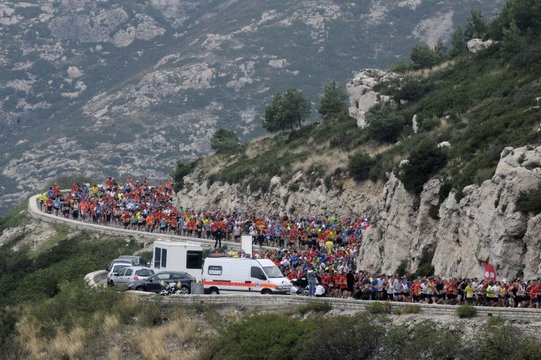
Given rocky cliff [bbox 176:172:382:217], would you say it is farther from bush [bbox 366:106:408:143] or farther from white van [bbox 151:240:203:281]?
white van [bbox 151:240:203:281]

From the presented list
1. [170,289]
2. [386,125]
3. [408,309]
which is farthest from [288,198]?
[408,309]

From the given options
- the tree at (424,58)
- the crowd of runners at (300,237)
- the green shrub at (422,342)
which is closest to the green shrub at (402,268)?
the crowd of runners at (300,237)

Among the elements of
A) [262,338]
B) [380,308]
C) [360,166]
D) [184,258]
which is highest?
[360,166]

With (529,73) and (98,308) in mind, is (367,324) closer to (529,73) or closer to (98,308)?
(98,308)

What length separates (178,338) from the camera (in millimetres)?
43156

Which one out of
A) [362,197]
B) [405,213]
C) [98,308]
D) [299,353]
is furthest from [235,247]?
[299,353]

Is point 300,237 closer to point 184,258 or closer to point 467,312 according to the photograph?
point 184,258

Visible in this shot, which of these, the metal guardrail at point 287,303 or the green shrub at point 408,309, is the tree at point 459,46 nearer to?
the metal guardrail at point 287,303

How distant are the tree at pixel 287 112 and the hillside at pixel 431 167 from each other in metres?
12.6

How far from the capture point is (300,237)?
6350cm

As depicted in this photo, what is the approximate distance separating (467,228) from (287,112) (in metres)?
66.5

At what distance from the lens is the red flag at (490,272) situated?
4174cm

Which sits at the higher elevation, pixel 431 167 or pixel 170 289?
pixel 431 167

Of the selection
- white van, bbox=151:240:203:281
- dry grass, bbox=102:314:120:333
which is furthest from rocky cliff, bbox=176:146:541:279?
dry grass, bbox=102:314:120:333
